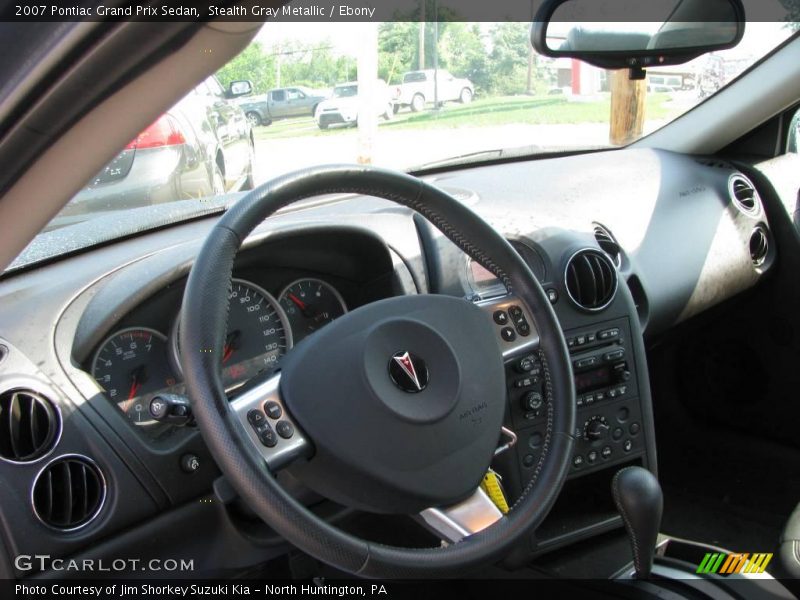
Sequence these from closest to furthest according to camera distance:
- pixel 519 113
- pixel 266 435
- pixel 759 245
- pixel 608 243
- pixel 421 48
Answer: pixel 266 435, pixel 608 243, pixel 759 245, pixel 421 48, pixel 519 113

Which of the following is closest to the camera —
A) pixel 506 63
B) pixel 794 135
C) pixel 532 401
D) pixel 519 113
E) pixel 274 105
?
pixel 532 401

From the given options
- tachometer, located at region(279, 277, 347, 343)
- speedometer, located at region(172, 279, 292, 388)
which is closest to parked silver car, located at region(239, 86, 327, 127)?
tachometer, located at region(279, 277, 347, 343)

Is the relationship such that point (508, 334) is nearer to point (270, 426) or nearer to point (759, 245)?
point (270, 426)

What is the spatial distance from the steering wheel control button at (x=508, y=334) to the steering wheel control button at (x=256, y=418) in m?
0.60

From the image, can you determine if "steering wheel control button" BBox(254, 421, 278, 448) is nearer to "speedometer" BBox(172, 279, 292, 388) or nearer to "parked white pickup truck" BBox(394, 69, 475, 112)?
"speedometer" BBox(172, 279, 292, 388)

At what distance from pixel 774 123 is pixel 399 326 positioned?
7.52ft

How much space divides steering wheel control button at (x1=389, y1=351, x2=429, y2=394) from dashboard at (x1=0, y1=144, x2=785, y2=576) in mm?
232

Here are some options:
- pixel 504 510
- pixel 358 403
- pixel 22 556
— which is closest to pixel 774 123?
pixel 504 510

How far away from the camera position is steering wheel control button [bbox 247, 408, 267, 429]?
1.55 m

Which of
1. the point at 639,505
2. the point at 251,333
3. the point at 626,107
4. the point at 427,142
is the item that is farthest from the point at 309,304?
the point at 626,107

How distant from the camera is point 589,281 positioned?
2494mm

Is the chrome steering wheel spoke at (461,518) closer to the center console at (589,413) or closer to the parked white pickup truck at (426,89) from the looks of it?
the center console at (589,413)

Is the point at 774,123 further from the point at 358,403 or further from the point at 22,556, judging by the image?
the point at 22,556

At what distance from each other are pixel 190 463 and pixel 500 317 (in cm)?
75
